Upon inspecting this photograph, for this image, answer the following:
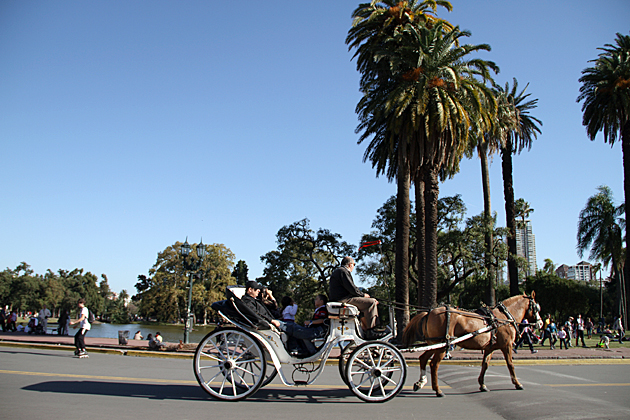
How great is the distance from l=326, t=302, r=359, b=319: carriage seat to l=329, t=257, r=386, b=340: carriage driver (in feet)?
0.84

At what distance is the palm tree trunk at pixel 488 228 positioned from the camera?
29733mm

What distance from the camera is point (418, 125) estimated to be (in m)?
20.7

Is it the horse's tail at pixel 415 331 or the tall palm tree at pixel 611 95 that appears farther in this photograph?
the tall palm tree at pixel 611 95

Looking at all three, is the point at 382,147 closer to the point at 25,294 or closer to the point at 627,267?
the point at 627,267

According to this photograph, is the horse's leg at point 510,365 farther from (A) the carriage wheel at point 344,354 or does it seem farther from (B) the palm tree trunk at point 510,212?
(B) the palm tree trunk at point 510,212

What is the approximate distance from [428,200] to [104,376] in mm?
16807

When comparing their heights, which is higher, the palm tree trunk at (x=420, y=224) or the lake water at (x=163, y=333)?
the palm tree trunk at (x=420, y=224)

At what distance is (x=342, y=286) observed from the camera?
731cm

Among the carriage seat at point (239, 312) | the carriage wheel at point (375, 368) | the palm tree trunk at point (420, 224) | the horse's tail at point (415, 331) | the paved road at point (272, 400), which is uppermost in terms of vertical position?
the palm tree trunk at point (420, 224)

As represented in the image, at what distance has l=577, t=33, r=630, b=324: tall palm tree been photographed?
31125 millimetres

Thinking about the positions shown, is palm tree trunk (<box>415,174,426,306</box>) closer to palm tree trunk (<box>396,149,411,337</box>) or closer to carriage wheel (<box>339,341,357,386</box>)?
palm tree trunk (<box>396,149,411,337</box>)

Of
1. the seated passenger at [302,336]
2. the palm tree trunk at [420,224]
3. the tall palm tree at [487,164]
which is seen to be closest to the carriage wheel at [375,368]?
the seated passenger at [302,336]

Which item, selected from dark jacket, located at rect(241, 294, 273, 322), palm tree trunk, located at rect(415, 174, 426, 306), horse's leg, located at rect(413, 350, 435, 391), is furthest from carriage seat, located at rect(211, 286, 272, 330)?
palm tree trunk, located at rect(415, 174, 426, 306)

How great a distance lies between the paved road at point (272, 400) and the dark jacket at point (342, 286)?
5.35ft
